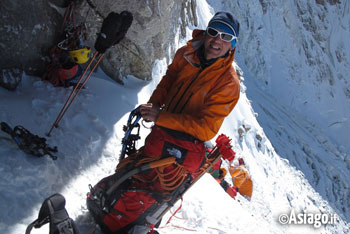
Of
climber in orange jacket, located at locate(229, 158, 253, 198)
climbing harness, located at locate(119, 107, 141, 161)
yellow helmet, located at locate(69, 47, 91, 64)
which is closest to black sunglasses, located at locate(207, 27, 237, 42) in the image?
climbing harness, located at locate(119, 107, 141, 161)

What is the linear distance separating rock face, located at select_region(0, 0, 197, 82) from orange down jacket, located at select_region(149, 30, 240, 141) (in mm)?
2199

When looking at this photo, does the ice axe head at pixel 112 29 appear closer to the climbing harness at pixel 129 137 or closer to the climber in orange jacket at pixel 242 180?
the climbing harness at pixel 129 137

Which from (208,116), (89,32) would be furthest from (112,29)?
(89,32)

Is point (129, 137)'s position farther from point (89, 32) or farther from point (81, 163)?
point (89, 32)

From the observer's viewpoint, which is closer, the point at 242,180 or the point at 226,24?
the point at 226,24

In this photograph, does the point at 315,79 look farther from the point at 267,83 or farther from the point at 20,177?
the point at 20,177

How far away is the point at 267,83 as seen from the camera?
74.6ft

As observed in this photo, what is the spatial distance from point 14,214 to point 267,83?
876 inches

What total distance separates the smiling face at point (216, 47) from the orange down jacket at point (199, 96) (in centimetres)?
7

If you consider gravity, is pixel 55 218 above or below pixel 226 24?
below

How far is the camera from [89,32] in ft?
16.0

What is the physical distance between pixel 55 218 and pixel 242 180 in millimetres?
7156

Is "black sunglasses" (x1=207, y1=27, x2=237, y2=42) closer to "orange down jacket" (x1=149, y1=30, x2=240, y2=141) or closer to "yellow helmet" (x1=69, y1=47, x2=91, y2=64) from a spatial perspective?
"orange down jacket" (x1=149, y1=30, x2=240, y2=141)

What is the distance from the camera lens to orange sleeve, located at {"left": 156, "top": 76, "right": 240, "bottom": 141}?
8.05ft
